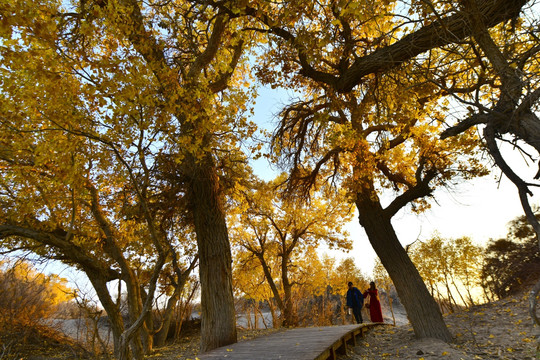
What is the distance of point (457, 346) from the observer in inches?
229

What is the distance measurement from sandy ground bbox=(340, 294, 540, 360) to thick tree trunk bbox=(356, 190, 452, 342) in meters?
0.33

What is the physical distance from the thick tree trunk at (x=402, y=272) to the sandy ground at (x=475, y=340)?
0.33m

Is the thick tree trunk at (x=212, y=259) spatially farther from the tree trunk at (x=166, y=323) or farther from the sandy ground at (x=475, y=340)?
the tree trunk at (x=166, y=323)

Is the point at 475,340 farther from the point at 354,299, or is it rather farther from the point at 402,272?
the point at 354,299

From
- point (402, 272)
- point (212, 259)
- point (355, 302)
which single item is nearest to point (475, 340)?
point (402, 272)

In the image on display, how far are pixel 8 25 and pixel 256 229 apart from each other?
13.1 meters

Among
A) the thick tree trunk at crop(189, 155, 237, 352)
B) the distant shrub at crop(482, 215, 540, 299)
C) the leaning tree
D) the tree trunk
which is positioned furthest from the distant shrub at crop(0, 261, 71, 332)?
the distant shrub at crop(482, 215, 540, 299)

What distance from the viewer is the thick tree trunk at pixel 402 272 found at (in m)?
6.52

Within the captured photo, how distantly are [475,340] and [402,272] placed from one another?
5.91ft

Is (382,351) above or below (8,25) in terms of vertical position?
below

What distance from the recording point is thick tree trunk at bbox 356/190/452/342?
6.52 metres

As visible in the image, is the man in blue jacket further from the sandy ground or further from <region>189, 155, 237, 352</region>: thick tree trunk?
<region>189, 155, 237, 352</region>: thick tree trunk

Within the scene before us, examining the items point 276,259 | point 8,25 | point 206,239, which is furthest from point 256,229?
point 8,25

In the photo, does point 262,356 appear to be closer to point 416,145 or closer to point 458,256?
point 416,145
